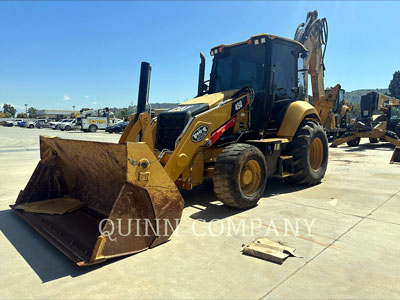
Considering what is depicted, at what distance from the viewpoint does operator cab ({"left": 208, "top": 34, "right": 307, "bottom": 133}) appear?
5.87 metres

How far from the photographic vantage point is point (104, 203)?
3988 mm

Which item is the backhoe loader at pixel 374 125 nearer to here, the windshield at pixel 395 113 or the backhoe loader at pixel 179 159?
the windshield at pixel 395 113

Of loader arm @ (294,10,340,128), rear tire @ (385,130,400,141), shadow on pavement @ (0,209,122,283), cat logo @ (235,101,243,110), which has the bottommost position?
shadow on pavement @ (0,209,122,283)

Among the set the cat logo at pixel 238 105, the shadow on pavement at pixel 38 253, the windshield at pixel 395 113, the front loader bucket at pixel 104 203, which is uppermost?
the windshield at pixel 395 113

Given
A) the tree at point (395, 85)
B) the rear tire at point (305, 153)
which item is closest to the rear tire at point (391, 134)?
the rear tire at point (305, 153)

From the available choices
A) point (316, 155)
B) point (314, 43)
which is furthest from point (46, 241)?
point (314, 43)

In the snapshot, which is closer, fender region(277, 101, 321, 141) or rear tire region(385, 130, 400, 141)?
fender region(277, 101, 321, 141)

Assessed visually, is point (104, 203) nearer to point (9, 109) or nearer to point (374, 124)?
point (374, 124)

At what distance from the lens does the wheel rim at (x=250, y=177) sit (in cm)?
486

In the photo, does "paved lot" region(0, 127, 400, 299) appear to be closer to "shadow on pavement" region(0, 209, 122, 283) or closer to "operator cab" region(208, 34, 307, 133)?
"shadow on pavement" region(0, 209, 122, 283)

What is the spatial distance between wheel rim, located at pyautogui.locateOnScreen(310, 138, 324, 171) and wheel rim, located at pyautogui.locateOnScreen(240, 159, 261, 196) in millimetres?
2631

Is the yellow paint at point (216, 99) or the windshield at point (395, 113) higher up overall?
the windshield at point (395, 113)

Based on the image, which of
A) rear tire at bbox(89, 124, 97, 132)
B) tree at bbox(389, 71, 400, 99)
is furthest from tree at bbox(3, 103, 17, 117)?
tree at bbox(389, 71, 400, 99)

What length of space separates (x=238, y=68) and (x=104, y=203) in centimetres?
392
